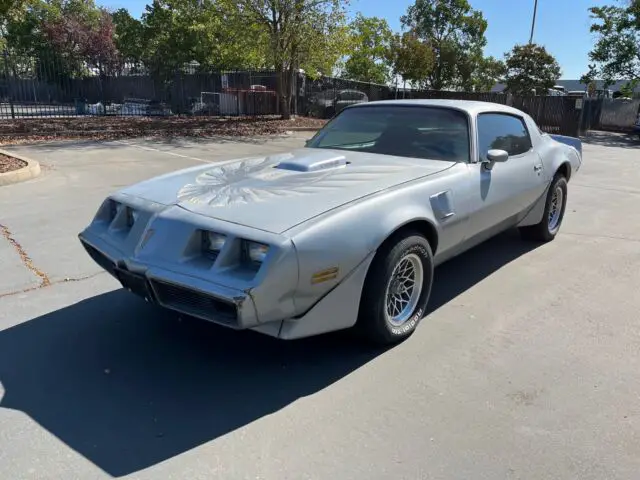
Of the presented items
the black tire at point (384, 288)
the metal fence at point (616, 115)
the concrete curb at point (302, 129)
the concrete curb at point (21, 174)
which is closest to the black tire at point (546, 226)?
the black tire at point (384, 288)

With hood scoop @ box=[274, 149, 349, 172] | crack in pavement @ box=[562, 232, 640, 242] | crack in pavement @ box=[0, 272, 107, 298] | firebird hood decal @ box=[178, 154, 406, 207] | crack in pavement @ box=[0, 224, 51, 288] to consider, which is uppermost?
hood scoop @ box=[274, 149, 349, 172]

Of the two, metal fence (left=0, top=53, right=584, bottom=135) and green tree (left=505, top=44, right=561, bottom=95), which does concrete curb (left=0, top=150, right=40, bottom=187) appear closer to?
metal fence (left=0, top=53, right=584, bottom=135)

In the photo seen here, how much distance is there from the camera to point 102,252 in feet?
10.8

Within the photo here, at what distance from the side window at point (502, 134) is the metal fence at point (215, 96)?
16860 mm

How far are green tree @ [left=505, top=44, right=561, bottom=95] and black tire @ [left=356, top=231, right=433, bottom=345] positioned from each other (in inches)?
1333

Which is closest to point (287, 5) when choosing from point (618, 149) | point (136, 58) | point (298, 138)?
point (298, 138)

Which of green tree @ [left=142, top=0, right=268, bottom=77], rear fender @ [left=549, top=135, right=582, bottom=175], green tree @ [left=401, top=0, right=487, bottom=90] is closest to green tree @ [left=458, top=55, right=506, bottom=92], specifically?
green tree @ [left=401, top=0, right=487, bottom=90]

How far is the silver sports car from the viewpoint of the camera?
273cm

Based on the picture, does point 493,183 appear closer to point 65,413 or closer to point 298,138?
point 65,413

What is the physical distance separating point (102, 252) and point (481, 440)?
2400mm

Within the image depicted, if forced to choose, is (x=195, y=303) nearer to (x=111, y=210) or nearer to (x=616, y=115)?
(x=111, y=210)

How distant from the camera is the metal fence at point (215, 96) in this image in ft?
72.0

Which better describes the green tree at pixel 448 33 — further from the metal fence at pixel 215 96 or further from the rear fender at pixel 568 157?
the rear fender at pixel 568 157

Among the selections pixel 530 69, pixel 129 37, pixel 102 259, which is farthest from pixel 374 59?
pixel 102 259
